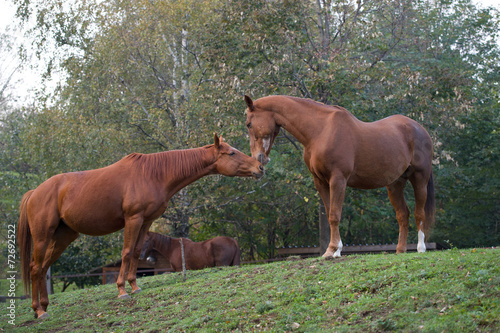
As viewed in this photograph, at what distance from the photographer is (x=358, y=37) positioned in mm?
14961

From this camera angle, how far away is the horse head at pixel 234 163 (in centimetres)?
826

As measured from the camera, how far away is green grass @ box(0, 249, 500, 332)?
15.2ft

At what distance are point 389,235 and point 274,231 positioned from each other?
5476 millimetres

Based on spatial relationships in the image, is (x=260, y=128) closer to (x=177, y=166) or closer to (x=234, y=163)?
(x=234, y=163)

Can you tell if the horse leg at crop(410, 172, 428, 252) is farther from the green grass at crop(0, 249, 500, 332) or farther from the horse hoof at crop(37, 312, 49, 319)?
the horse hoof at crop(37, 312, 49, 319)

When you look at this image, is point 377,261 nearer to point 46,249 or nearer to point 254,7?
point 46,249

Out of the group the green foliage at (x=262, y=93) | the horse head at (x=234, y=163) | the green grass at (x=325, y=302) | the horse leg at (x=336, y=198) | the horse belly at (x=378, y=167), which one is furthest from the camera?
the green foliage at (x=262, y=93)

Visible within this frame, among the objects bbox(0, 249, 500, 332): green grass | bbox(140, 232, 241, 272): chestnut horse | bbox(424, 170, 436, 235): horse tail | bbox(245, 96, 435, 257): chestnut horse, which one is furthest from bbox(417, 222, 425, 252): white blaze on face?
bbox(140, 232, 241, 272): chestnut horse

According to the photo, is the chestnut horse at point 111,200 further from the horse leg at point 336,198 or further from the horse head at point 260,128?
the horse leg at point 336,198

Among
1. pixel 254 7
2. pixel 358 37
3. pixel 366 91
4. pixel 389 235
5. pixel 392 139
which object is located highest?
pixel 254 7

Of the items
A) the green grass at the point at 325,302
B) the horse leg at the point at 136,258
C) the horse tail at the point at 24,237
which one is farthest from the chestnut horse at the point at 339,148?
the horse tail at the point at 24,237

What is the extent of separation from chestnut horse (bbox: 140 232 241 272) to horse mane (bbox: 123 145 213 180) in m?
6.54

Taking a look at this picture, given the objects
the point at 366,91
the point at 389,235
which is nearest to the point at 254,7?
the point at 366,91

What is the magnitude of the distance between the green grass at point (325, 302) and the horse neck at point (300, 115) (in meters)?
2.05
